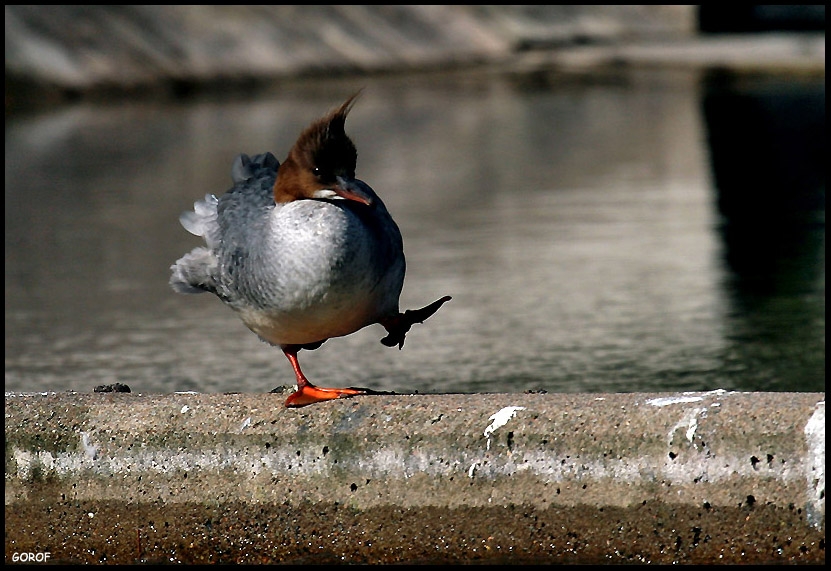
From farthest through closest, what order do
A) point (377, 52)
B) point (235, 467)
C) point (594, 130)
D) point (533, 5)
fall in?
point (533, 5) < point (377, 52) < point (594, 130) < point (235, 467)

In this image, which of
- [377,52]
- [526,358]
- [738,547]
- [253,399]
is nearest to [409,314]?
[253,399]

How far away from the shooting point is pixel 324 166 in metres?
4.05

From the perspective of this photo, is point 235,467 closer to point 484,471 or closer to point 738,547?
point 484,471

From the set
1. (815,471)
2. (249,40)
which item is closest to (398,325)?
(815,471)

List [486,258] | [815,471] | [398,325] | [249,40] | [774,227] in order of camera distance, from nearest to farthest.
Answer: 1. [815,471]
2. [398,325]
3. [486,258]
4. [774,227]
5. [249,40]

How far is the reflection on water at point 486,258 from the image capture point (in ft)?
19.5

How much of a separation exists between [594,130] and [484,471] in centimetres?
1125

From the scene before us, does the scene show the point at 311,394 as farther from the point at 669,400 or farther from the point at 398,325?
→ the point at 669,400

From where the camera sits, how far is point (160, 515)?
392 centimetres

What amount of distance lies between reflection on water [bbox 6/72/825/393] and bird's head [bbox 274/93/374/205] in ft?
5.46

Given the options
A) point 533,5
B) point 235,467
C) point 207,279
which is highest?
point 533,5

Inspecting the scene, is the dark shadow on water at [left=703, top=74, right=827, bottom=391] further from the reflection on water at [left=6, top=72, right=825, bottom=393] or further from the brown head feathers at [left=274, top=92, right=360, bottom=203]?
the brown head feathers at [left=274, top=92, right=360, bottom=203]

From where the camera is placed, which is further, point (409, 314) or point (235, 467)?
point (409, 314)

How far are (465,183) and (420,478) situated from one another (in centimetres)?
783
